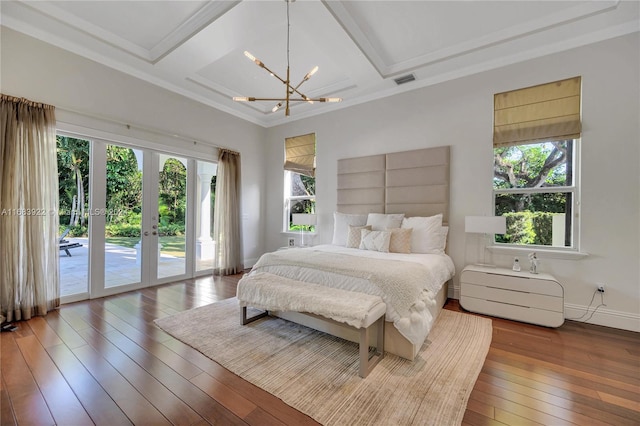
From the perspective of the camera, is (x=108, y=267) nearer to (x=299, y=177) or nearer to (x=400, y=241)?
(x=299, y=177)

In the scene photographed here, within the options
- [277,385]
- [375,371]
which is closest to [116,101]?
[277,385]

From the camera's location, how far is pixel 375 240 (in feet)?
11.7

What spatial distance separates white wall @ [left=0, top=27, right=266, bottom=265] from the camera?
292cm

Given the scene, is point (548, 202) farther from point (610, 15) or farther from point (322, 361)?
point (322, 361)

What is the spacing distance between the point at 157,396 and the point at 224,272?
10.7ft

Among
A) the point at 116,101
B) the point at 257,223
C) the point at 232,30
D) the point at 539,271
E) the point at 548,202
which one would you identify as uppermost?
the point at 232,30

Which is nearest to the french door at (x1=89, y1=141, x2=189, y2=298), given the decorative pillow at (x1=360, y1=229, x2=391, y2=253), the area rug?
the area rug

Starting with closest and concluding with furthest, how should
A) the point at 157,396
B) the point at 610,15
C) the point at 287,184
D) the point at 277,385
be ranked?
the point at 157,396, the point at 277,385, the point at 610,15, the point at 287,184

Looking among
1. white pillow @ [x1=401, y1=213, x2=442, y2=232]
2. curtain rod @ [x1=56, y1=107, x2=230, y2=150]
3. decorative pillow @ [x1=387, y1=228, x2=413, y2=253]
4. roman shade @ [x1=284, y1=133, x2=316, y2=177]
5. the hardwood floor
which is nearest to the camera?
the hardwood floor

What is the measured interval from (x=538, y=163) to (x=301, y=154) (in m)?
3.78

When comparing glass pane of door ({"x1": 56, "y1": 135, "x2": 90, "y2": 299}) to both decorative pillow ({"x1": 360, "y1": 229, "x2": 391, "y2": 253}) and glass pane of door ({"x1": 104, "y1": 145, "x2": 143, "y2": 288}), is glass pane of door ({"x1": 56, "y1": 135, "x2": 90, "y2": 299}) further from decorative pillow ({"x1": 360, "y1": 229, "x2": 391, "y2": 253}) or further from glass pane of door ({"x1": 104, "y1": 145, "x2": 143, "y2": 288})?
decorative pillow ({"x1": 360, "y1": 229, "x2": 391, "y2": 253})

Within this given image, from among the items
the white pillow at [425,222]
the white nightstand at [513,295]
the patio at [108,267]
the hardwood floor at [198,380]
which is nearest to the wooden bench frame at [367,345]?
the hardwood floor at [198,380]

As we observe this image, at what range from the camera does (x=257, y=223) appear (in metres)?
5.75

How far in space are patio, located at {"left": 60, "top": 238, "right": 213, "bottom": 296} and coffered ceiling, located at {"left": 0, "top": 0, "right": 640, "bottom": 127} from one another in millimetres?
2508
